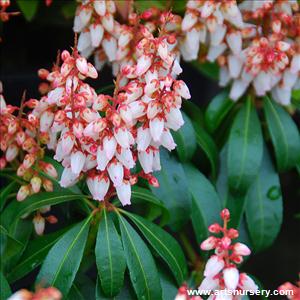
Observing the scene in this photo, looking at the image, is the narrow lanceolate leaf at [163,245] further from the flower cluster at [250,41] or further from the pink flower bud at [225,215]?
the flower cluster at [250,41]

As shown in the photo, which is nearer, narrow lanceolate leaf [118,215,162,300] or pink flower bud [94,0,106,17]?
narrow lanceolate leaf [118,215,162,300]

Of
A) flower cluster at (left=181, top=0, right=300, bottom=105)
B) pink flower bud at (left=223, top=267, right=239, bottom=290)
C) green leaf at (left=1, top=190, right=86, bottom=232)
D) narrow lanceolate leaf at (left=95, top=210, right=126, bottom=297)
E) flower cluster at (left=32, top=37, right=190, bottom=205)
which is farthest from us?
flower cluster at (left=181, top=0, right=300, bottom=105)

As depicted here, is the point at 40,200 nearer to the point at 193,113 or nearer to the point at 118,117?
the point at 118,117

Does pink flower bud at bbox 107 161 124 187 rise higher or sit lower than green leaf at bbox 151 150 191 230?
higher

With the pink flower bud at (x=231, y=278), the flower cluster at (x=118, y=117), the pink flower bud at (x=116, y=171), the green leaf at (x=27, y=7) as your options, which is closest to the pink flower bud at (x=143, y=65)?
the flower cluster at (x=118, y=117)

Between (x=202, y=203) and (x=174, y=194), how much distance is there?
0.09 metres

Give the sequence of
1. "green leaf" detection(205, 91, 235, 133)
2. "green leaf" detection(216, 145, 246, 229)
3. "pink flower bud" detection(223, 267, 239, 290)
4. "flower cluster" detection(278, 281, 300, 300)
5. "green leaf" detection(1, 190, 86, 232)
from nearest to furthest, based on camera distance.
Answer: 1. "flower cluster" detection(278, 281, 300, 300)
2. "pink flower bud" detection(223, 267, 239, 290)
3. "green leaf" detection(1, 190, 86, 232)
4. "green leaf" detection(216, 145, 246, 229)
5. "green leaf" detection(205, 91, 235, 133)

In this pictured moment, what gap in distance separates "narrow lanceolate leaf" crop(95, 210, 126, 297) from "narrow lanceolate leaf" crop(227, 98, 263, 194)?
0.49 m

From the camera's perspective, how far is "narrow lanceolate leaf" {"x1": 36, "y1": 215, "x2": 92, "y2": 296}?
1.31m

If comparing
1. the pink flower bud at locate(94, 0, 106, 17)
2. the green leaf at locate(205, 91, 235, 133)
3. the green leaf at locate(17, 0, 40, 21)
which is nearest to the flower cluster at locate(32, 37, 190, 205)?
the pink flower bud at locate(94, 0, 106, 17)

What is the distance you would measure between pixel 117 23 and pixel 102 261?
62 cm

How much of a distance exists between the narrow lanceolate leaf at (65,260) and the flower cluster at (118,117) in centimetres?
12

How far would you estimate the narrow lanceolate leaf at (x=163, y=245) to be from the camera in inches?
55.4

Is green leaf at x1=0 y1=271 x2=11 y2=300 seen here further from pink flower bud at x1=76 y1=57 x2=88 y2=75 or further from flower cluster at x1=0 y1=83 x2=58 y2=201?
pink flower bud at x1=76 y1=57 x2=88 y2=75
